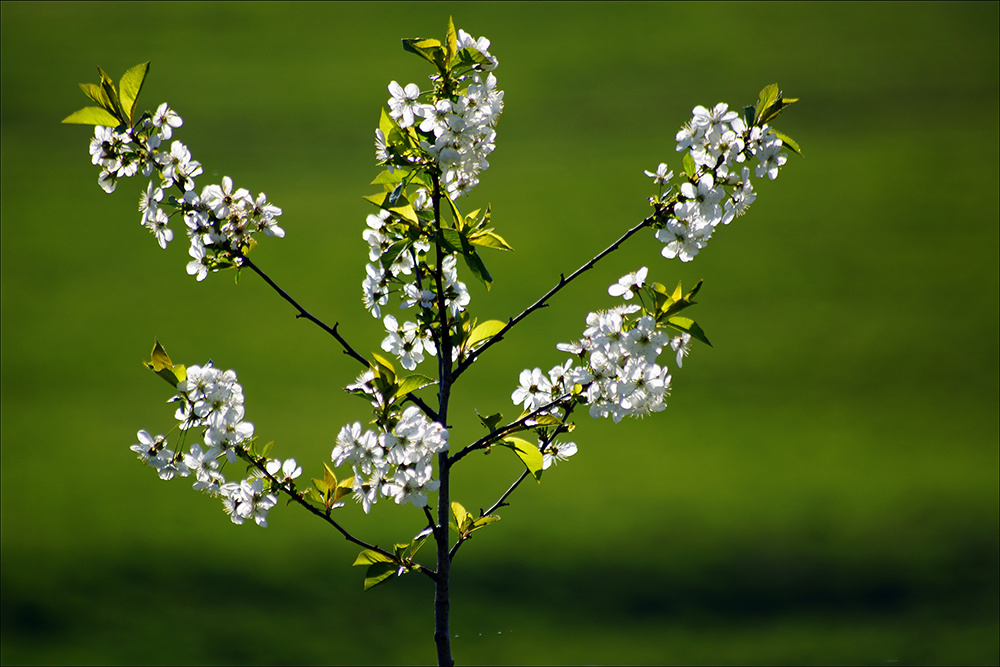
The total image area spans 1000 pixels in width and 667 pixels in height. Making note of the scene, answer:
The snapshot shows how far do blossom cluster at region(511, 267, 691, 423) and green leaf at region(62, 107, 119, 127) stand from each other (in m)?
0.34

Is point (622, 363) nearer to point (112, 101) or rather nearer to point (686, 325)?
point (686, 325)

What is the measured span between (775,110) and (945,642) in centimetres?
131

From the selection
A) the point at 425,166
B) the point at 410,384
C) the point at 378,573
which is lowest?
the point at 378,573

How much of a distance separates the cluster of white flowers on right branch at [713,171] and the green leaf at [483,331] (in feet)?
0.44

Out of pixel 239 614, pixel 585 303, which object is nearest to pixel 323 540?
pixel 239 614

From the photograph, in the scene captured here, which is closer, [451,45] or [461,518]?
[451,45]

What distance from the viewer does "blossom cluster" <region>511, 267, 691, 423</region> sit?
22.8 inches

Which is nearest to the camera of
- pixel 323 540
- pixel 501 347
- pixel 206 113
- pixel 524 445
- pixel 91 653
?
pixel 524 445

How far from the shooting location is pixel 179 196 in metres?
0.61

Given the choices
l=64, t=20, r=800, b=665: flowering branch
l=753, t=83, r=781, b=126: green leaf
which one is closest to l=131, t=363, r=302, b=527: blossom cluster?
l=64, t=20, r=800, b=665: flowering branch

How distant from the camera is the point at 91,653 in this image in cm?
152

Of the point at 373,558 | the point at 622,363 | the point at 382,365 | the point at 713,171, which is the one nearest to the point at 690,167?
the point at 713,171

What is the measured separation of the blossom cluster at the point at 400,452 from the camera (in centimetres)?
54

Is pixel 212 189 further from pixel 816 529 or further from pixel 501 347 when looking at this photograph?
pixel 501 347
